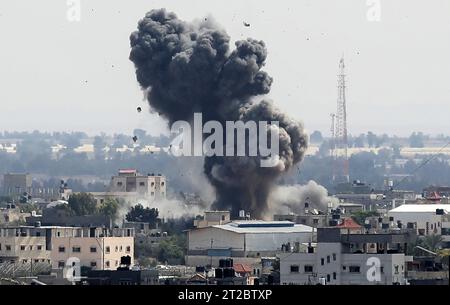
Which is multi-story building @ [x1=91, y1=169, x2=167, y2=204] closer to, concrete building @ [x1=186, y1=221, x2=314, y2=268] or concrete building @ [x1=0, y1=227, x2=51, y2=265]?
concrete building @ [x1=186, y1=221, x2=314, y2=268]

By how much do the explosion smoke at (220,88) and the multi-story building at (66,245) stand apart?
1181 cm

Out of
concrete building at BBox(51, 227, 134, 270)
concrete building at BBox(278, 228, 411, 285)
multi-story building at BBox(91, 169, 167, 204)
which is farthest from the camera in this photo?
multi-story building at BBox(91, 169, 167, 204)

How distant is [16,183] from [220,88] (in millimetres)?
74985

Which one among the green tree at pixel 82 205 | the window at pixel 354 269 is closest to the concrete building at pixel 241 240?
the green tree at pixel 82 205

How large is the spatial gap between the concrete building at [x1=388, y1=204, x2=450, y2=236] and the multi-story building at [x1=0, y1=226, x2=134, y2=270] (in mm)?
13291

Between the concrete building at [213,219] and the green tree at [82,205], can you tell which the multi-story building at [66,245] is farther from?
the green tree at [82,205]

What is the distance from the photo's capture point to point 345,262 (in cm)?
6794

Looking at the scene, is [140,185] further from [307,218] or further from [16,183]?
[16,183]

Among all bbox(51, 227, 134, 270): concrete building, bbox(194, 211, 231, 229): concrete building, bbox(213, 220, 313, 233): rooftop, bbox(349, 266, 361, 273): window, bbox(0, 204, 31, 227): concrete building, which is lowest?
bbox(349, 266, 361, 273): window

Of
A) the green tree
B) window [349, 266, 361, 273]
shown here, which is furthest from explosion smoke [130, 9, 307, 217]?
window [349, 266, 361, 273]

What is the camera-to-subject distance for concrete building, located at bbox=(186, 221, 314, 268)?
99.0m

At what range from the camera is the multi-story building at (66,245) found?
91662 millimetres

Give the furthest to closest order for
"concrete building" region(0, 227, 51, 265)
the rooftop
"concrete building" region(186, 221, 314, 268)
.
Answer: the rooftop
"concrete building" region(186, 221, 314, 268)
"concrete building" region(0, 227, 51, 265)
